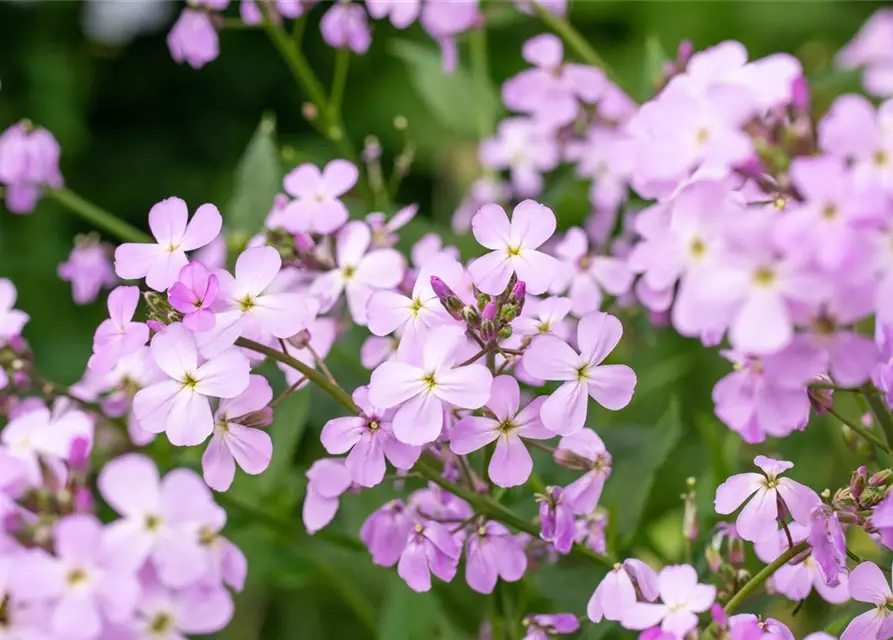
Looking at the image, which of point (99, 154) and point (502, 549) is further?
point (99, 154)

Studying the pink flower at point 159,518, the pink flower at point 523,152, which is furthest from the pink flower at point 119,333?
the pink flower at point 523,152

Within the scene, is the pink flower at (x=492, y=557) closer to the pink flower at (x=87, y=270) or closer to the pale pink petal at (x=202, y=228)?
the pale pink petal at (x=202, y=228)

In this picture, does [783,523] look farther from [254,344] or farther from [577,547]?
[254,344]

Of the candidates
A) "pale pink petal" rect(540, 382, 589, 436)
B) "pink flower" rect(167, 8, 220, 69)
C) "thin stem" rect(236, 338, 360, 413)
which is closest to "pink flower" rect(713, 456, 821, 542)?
"pale pink petal" rect(540, 382, 589, 436)

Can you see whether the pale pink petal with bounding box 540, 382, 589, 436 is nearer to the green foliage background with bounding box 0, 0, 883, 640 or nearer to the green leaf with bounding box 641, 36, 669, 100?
the green foliage background with bounding box 0, 0, 883, 640

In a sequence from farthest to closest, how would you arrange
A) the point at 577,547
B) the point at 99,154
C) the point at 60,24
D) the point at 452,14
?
the point at 99,154 < the point at 60,24 < the point at 452,14 < the point at 577,547

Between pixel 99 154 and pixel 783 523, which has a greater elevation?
pixel 783 523

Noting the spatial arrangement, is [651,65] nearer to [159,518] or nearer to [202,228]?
[202,228]

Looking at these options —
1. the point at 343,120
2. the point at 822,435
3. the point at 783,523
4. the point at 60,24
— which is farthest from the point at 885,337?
the point at 60,24
